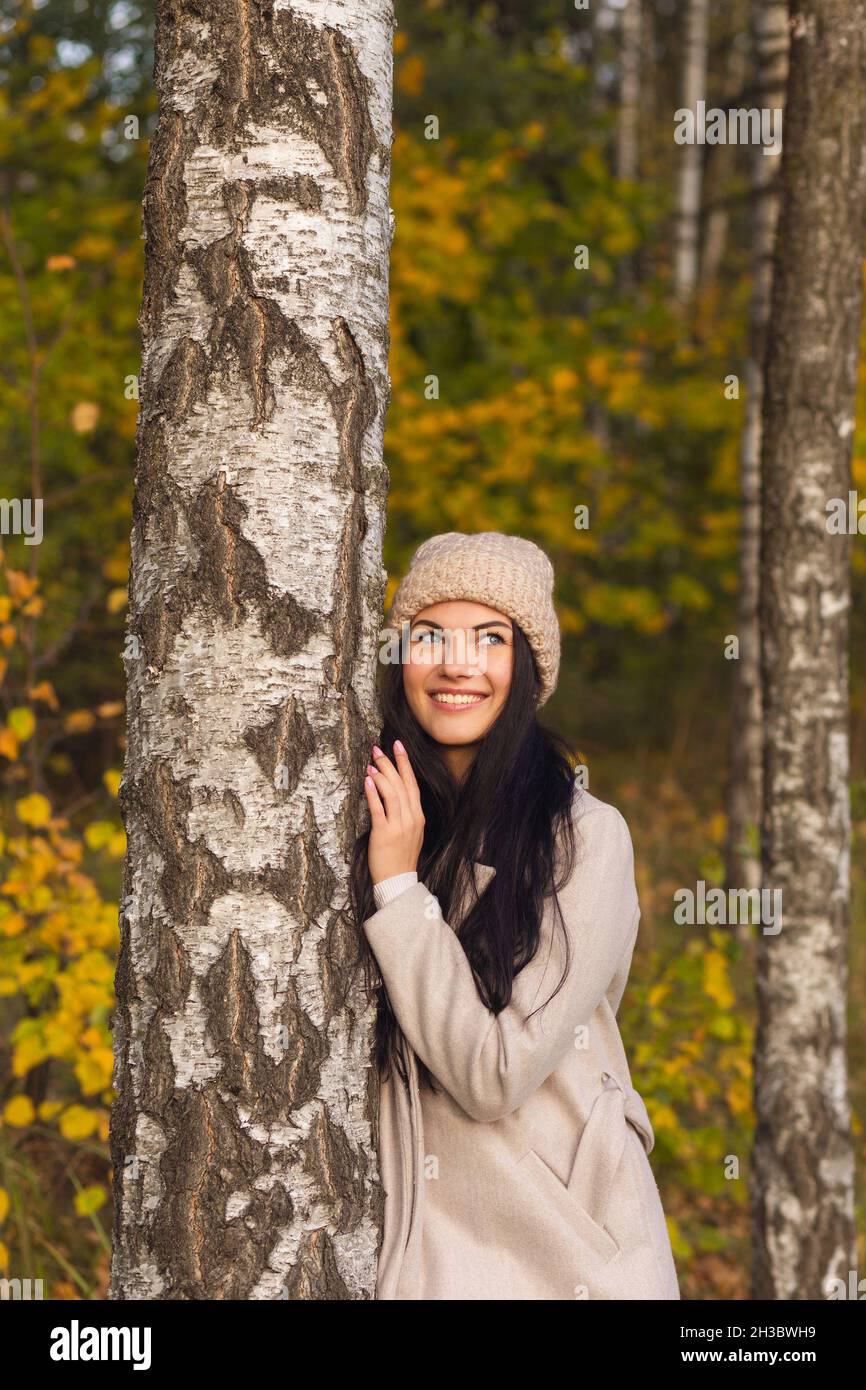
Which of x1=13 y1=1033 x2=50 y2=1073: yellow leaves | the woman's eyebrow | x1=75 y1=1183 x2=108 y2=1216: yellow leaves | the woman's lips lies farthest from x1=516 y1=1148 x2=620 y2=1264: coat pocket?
x1=13 y1=1033 x2=50 y2=1073: yellow leaves

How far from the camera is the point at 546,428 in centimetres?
745

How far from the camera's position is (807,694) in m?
3.50

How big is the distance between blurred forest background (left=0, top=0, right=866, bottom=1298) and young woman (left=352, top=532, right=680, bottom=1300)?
1.49 meters

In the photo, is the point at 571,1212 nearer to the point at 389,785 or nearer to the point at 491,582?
the point at 389,785

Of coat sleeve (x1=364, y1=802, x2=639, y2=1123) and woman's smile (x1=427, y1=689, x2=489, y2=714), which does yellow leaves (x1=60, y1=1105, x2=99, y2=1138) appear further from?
woman's smile (x1=427, y1=689, x2=489, y2=714)

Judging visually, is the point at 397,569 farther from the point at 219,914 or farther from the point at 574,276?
the point at 219,914

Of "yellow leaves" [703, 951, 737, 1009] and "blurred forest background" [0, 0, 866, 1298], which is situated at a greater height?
"blurred forest background" [0, 0, 866, 1298]

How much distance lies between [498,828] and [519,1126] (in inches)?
18.9

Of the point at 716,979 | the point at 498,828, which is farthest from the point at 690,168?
the point at 498,828

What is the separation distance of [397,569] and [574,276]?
2338 mm

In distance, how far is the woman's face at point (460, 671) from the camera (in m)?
2.18

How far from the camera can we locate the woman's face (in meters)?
2.18

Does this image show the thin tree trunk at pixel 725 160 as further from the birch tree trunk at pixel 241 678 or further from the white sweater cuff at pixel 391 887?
the white sweater cuff at pixel 391 887
